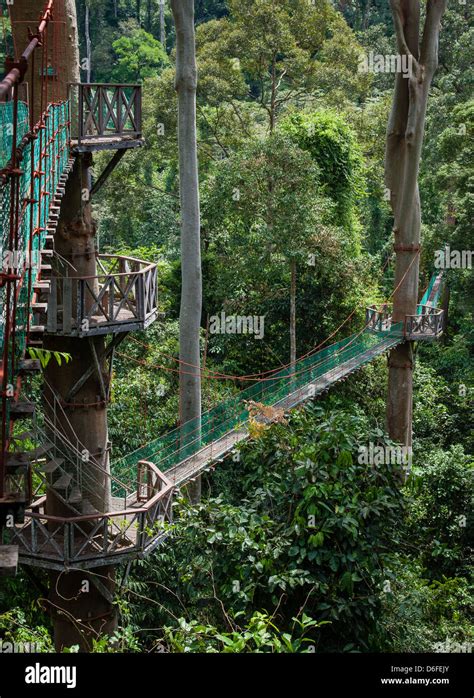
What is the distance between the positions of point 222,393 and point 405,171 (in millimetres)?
4728

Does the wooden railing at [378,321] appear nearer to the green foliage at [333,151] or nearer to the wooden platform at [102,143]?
the green foliage at [333,151]

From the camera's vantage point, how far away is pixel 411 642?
9.59 m

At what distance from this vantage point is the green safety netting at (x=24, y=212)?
389 cm

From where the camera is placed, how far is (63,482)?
31.5ft

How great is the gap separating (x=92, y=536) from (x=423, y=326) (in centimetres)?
822

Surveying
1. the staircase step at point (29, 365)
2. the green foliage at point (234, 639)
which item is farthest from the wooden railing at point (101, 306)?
the staircase step at point (29, 365)

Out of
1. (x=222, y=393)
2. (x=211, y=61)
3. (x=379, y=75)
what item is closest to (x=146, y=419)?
(x=222, y=393)

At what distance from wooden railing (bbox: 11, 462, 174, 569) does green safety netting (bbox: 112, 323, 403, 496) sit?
111 centimetres

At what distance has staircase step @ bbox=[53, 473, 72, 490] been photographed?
31.1 feet

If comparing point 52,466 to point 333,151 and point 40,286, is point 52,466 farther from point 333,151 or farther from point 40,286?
point 333,151

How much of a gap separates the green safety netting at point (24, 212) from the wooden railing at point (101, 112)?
92.1 inches

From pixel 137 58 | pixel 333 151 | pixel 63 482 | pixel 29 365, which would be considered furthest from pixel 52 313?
pixel 137 58
